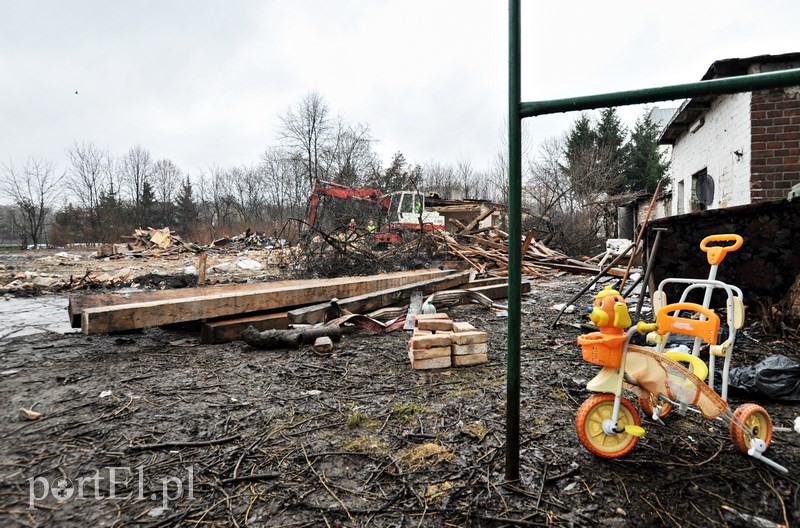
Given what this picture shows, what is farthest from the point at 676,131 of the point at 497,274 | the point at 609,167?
the point at 609,167

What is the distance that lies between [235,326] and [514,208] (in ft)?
13.4

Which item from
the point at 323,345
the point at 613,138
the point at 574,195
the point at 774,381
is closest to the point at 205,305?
the point at 323,345

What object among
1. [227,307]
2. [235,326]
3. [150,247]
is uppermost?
[150,247]

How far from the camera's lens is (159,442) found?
2.32 metres

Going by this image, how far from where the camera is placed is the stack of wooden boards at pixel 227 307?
13.0 ft

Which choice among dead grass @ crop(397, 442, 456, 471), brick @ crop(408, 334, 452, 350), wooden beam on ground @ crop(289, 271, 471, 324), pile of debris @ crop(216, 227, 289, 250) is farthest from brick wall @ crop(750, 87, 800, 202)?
pile of debris @ crop(216, 227, 289, 250)

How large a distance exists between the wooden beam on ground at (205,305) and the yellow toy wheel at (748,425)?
4.61 metres

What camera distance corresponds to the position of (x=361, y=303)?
5.61 meters

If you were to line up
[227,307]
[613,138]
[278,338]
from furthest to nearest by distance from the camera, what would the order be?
[613,138] → [227,307] → [278,338]

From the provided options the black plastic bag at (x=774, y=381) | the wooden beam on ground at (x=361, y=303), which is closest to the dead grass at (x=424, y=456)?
the black plastic bag at (x=774, y=381)

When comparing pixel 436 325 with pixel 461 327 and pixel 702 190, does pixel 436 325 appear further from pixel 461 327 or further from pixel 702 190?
pixel 702 190

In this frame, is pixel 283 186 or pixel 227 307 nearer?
pixel 227 307

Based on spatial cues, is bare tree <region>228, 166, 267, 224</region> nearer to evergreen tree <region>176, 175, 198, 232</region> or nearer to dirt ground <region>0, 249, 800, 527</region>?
evergreen tree <region>176, 175, 198, 232</region>

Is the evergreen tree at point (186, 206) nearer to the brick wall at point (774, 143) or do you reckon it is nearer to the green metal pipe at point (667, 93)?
the brick wall at point (774, 143)
